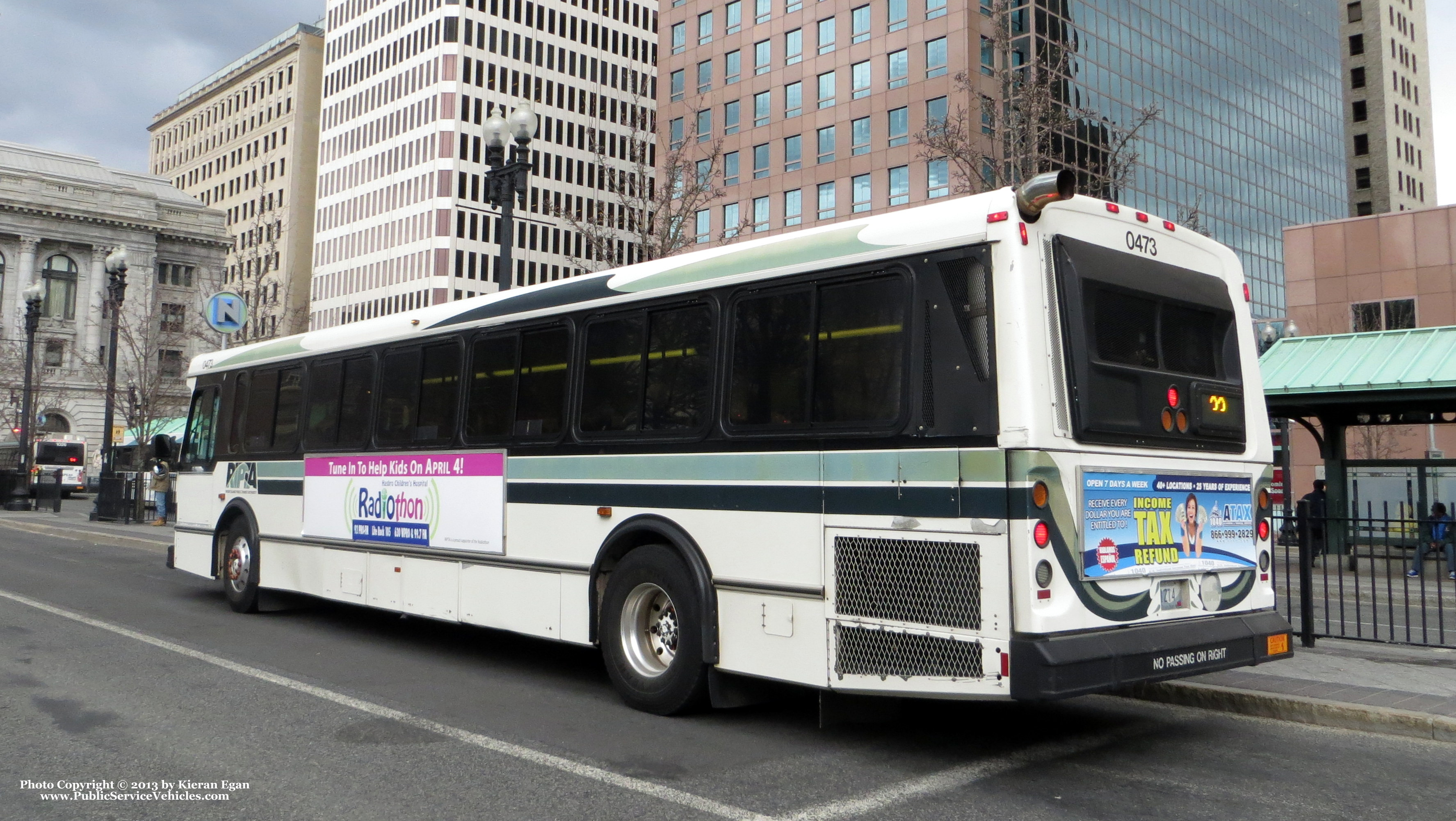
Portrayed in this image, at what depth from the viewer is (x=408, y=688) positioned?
27.1 feet

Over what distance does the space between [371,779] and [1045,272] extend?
14.2ft

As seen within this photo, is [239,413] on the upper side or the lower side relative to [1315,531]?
upper

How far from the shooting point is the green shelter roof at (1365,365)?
58.6ft

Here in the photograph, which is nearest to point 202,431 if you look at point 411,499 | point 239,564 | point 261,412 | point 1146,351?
point 261,412

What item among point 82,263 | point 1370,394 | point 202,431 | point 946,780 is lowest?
point 946,780

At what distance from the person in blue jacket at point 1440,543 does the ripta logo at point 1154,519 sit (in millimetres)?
3927

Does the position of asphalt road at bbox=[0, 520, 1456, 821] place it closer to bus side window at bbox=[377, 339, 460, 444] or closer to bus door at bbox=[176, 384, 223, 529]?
bus side window at bbox=[377, 339, 460, 444]

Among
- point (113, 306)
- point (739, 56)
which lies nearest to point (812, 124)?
point (739, 56)

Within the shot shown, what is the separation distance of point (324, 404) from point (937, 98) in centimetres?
4822

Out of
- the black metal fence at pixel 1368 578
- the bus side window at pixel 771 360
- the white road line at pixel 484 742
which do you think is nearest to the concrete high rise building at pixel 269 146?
the white road line at pixel 484 742

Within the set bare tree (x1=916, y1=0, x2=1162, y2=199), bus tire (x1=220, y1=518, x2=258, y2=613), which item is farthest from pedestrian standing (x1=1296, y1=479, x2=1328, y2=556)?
bare tree (x1=916, y1=0, x2=1162, y2=199)

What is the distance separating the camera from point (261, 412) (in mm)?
12453

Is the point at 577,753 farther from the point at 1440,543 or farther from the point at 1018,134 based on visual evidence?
the point at 1018,134

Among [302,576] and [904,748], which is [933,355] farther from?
[302,576]
